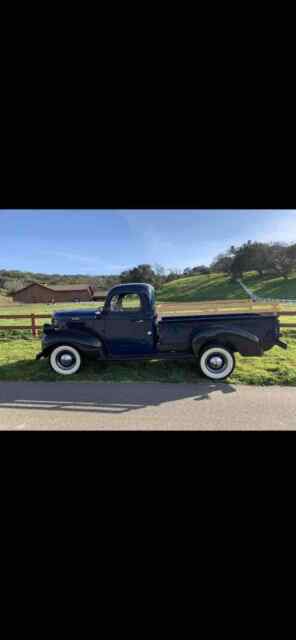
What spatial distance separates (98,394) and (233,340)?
2.64 metres

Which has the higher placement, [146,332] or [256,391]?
[146,332]

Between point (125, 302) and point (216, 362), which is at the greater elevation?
point (125, 302)

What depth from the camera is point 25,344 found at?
7.51m

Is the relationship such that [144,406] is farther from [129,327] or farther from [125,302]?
[125,302]

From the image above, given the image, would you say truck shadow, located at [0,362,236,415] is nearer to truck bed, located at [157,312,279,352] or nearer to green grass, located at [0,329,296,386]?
green grass, located at [0,329,296,386]

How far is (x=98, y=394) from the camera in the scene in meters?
4.31

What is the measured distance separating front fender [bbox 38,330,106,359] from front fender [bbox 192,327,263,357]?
6.16 ft

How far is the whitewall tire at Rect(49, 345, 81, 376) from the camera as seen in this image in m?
5.20

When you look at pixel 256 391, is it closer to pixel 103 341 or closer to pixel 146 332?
pixel 146 332

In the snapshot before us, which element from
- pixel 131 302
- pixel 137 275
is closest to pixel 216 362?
pixel 131 302

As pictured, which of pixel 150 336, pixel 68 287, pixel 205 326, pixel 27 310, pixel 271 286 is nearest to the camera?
pixel 205 326

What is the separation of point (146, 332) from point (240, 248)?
33112mm
